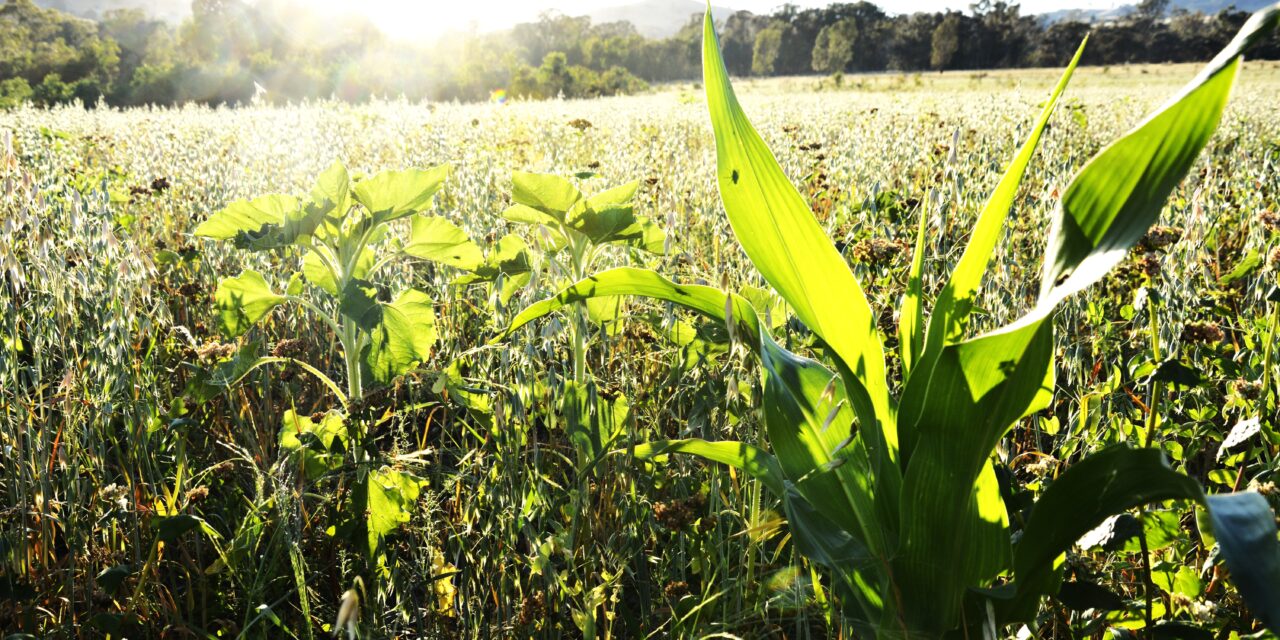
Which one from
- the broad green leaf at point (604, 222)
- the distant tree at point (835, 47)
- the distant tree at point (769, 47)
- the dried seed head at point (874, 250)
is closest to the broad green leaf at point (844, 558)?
the broad green leaf at point (604, 222)

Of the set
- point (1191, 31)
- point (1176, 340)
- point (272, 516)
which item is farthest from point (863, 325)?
point (1191, 31)

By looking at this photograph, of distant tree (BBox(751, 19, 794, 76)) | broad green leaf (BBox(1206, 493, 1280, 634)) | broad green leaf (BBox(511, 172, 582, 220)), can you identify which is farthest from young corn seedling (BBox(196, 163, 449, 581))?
distant tree (BBox(751, 19, 794, 76))

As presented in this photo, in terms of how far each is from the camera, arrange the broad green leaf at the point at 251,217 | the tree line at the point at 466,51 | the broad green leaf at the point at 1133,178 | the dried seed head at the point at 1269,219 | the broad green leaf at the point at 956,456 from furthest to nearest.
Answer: the tree line at the point at 466,51
the dried seed head at the point at 1269,219
the broad green leaf at the point at 251,217
the broad green leaf at the point at 956,456
the broad green leaf at the point at 1133,178

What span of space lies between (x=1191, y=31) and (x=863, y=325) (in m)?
65.3

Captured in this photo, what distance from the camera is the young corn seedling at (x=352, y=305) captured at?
1.26 m

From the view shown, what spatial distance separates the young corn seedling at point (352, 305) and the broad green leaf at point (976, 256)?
833 mm

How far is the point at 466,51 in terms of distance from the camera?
42.5 m

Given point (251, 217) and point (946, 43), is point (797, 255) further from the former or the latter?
point (946, 43)

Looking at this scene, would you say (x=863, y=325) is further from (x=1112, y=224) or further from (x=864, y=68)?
(x=864, y=68)

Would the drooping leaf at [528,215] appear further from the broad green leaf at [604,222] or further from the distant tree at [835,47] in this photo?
the distant tree at [835,47]

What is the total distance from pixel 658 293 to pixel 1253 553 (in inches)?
28.2

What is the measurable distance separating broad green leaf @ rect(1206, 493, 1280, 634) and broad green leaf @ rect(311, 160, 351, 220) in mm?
1257

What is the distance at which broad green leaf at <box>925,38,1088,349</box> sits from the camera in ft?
2.96

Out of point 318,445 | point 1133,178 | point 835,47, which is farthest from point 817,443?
point 835,47
